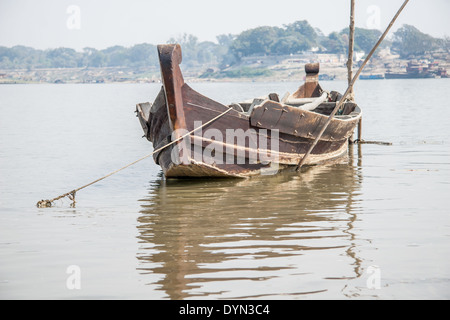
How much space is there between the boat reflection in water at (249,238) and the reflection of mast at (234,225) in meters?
0.01

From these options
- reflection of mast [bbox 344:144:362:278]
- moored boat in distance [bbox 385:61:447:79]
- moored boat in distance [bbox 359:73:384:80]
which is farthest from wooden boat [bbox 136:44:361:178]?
moored boat in distance [bbox 359:73:384:80]

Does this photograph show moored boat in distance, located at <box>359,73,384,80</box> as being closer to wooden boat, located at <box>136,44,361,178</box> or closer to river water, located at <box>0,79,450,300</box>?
river water, located at <box>0,79,450,300</box>

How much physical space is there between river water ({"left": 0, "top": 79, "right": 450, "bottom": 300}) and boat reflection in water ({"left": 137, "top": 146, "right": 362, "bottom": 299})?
2 cm

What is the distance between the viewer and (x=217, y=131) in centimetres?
1235

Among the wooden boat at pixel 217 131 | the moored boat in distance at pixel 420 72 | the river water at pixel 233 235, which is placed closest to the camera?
the river water at pixel 233 235

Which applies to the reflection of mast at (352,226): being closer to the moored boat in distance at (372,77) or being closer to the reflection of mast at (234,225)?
the reflection of mast at (234,225)

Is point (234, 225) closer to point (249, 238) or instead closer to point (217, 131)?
point (249, 238)

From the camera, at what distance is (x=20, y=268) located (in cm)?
767

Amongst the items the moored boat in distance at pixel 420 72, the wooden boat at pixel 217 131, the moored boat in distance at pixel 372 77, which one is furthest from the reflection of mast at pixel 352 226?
the moored boat in distance at pixel 372 77

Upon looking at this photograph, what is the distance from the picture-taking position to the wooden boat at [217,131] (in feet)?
39.3

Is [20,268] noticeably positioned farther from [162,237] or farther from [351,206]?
[351,206]

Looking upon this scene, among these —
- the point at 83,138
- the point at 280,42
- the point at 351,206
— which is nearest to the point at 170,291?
the point at 351,206

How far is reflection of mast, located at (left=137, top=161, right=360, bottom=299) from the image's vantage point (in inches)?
291
